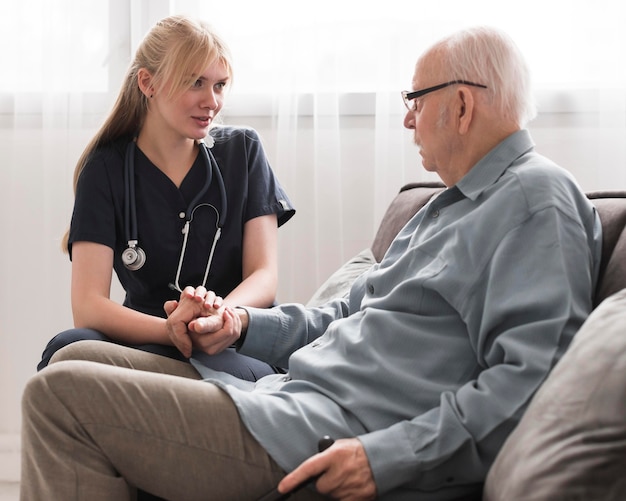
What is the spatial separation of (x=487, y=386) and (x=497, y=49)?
57 centimetres

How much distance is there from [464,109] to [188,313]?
2.11ft

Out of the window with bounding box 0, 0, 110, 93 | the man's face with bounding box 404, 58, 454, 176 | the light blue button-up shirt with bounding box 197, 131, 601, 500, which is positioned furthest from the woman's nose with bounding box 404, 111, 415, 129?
the window with bounding box 0, 0, 110, 93

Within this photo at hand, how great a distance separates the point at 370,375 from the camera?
1.38 meters

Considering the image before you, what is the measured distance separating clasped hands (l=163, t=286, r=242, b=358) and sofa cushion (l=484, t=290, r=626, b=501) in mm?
656

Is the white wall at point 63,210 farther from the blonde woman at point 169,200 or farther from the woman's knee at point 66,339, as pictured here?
the woman's knee at point 66,339

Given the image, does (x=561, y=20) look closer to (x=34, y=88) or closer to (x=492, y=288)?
(x=492, y=288)

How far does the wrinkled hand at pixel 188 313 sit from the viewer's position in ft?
5.52

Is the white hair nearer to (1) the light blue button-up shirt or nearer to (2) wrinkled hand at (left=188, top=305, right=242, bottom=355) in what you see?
(1) the light blue button-up shirt

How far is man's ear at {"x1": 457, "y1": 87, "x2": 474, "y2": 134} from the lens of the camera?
1.47 metres

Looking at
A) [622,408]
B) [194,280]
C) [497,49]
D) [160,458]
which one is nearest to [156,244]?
[194,280]

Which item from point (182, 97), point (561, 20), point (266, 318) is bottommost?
point (266, 318)

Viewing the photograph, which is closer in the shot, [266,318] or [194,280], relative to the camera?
[266,318]

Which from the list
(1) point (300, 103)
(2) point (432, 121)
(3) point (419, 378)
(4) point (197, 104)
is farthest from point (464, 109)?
(1) point (300, 103)

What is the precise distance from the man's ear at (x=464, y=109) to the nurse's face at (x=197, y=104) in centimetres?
66
